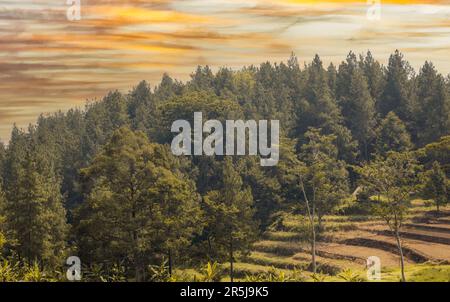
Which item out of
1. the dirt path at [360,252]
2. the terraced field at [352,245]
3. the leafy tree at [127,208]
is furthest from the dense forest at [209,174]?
the dirt path at [360,252]

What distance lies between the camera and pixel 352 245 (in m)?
39.2

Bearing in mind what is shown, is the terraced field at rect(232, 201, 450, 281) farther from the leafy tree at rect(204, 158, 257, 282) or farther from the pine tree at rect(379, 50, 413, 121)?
the pine tree at rect(379, 50, 413, 121)

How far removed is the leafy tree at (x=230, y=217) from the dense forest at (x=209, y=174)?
9 cm

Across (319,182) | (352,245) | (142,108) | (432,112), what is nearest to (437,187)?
(352,245)

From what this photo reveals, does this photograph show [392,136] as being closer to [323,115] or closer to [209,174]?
[323,115]

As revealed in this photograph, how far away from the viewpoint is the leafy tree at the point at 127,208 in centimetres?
2358

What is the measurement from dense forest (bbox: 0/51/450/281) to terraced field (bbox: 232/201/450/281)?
1.15 meters

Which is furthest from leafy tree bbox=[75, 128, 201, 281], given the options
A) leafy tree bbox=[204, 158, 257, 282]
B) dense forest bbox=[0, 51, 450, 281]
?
leafy tree bbox=[204, 158, 257, 282]

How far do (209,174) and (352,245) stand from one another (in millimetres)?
15261

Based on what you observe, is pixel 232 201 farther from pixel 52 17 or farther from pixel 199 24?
pixel 52 17

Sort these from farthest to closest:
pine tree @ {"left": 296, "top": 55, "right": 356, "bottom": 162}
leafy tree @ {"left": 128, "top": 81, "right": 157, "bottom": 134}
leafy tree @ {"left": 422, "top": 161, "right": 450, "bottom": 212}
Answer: leafy tree @ {"left": 128, "top": 81, "right": 157, "bottom": 134} → pine tree @ {"left": 296, "top": 55, "right": 356, "bottom": 162} → leafy tree @ {"left": 422, "top": 161, "right": 450, "bottom": 212}

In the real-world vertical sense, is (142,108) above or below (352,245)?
above

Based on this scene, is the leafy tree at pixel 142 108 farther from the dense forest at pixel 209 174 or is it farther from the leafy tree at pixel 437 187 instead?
the leafy tree at pixel 437 187

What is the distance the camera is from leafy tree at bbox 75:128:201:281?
23578 millimetres
